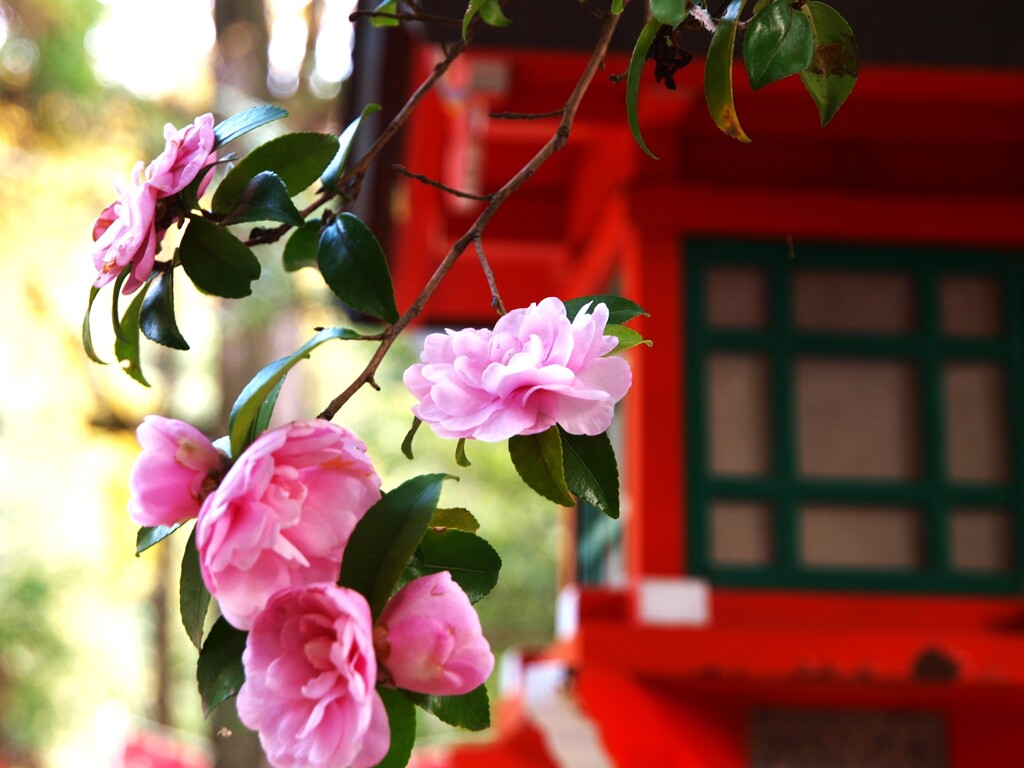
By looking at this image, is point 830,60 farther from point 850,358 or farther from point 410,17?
point 850,358

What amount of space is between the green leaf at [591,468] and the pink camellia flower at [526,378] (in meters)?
0.04

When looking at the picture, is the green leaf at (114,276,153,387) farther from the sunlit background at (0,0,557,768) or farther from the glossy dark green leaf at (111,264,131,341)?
the sunlit background at (0,0,557,768)

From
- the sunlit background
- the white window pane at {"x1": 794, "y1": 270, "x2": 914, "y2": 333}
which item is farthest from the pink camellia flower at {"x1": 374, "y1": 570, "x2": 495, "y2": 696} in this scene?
the sunlit background

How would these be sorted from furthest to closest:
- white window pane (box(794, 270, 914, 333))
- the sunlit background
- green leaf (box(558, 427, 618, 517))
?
the sunlit background → white window pane (box(794, 270, 914, 333)) → green leaf (box(558, 427, 618, 517))

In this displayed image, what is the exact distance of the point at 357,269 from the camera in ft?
1.49

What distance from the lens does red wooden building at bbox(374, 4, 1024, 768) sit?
1.74m

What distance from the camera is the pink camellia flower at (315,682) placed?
0.31 m

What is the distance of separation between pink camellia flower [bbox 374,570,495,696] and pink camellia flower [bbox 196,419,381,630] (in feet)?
0.07

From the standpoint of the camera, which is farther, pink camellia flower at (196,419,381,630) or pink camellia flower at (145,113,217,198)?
pink camellia flower at (145,113,217,198)

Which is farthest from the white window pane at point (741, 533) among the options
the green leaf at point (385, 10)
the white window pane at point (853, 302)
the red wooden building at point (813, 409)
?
the green leaf at point (385, 10)

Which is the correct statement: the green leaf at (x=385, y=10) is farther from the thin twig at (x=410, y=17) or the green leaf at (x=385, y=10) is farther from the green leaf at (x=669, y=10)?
the green leaf at (x=669, y=10)

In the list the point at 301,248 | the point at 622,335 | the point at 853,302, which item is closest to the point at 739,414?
the point at 853,302

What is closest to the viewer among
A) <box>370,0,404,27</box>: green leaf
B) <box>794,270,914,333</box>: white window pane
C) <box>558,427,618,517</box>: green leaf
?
<box>558,427,618,517</box>: green leaf

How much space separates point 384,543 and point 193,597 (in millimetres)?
79
